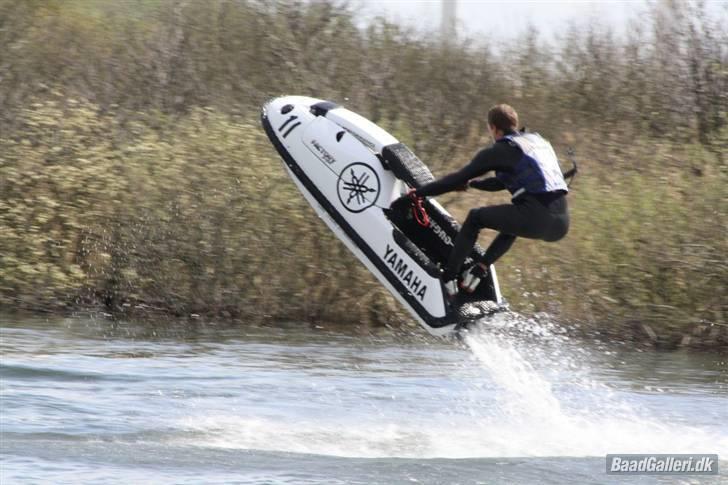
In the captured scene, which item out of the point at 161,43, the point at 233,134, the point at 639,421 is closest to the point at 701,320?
the point at 639,421

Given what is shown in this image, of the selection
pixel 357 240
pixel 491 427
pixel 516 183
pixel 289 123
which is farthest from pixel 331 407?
pixel 516 183

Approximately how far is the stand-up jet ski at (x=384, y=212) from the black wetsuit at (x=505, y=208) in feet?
1.38

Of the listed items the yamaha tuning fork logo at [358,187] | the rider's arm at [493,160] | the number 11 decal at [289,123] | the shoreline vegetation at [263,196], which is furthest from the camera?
the shoreline vegetation at [263,196]

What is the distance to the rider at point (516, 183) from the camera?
386 inches

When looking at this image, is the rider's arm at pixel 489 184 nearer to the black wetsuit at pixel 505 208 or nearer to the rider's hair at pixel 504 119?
the black wetsuit at pixel 505 208

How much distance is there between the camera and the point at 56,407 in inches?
428

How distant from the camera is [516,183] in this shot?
390 inches

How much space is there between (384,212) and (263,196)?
16.2 feet

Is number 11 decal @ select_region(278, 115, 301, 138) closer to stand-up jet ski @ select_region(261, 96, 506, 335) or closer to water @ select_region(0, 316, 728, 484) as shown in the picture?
stand-up jet ski @ select_region(261, 96, 506, 335)

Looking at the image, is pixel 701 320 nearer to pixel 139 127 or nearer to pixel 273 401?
pixel 273 401

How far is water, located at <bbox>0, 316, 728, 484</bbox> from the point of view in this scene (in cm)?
965

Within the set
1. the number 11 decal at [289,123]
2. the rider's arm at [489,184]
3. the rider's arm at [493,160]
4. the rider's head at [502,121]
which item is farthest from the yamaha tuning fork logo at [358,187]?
the rider's head at [502,121]

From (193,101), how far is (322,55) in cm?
174

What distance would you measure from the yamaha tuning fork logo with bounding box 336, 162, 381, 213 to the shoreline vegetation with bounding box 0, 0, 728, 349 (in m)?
4.54
